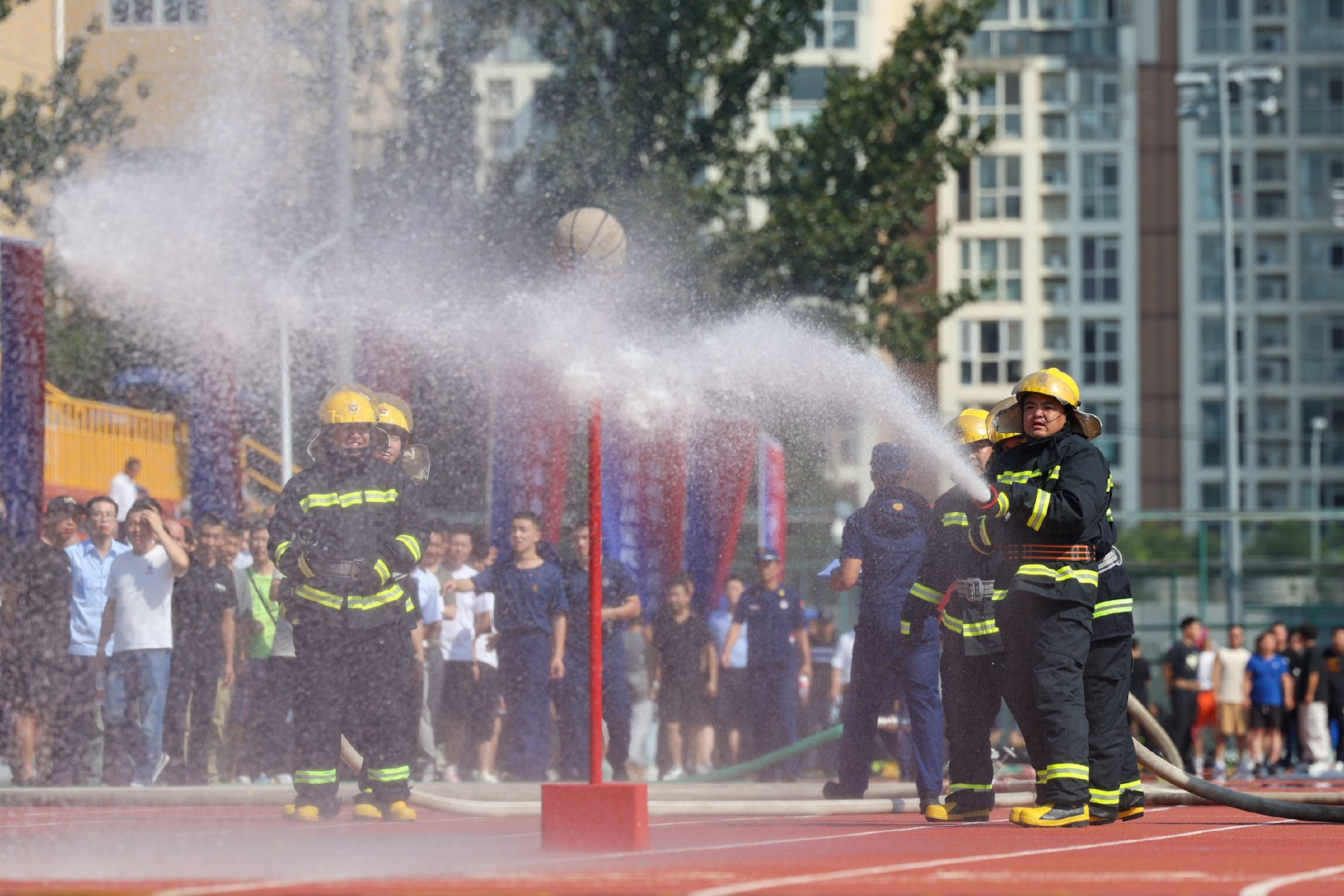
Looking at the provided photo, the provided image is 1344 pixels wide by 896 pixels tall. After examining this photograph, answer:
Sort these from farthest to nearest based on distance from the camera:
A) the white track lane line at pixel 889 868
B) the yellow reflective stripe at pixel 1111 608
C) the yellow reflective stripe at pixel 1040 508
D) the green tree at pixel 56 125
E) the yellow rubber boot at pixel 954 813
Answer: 1. the green tree at pixel 56 125
2. the yellow rubber boot at pixel 954 813
3. the yellow reflective stripe at pixel 1111 608
4. the yellow reflective stripe at pixel 1040 508
5. the white track lane line at pixel 889 868

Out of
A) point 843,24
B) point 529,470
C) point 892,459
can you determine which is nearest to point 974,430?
point 892,459

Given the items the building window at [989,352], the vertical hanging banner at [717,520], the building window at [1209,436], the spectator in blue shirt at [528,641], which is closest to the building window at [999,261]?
the building window at [989,352]

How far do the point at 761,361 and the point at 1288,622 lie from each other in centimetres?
1004

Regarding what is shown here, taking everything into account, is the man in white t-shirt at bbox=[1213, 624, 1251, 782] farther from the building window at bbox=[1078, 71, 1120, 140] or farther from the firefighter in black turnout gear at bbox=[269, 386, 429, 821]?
the building window at bbox=[1078, 71, 1120, 140]

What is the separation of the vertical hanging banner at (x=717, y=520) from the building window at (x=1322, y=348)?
63478 millimetres

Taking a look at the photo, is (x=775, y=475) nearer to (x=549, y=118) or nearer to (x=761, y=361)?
(x=761, y=361)

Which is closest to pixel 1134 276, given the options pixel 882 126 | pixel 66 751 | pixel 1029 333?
pixel 1029 333

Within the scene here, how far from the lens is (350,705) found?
1003 cm

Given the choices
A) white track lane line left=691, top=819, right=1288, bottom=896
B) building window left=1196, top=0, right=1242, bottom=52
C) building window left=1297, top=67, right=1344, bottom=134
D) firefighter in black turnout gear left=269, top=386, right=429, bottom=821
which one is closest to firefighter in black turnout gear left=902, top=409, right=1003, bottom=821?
white track lane line left=691, top=819, right=1288, bottom=896

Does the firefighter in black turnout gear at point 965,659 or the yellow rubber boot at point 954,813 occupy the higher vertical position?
the firefighter in black turnout gear at point 965,659

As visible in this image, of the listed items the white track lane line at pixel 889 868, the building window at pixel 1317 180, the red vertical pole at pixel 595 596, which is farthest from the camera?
the building window at pixel 1317 180

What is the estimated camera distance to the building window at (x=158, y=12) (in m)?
21.2

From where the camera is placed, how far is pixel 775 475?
703 inches

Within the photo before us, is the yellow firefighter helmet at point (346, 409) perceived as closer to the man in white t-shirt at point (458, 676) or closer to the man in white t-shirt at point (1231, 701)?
the man in white t-shirt at point (458, 676)
